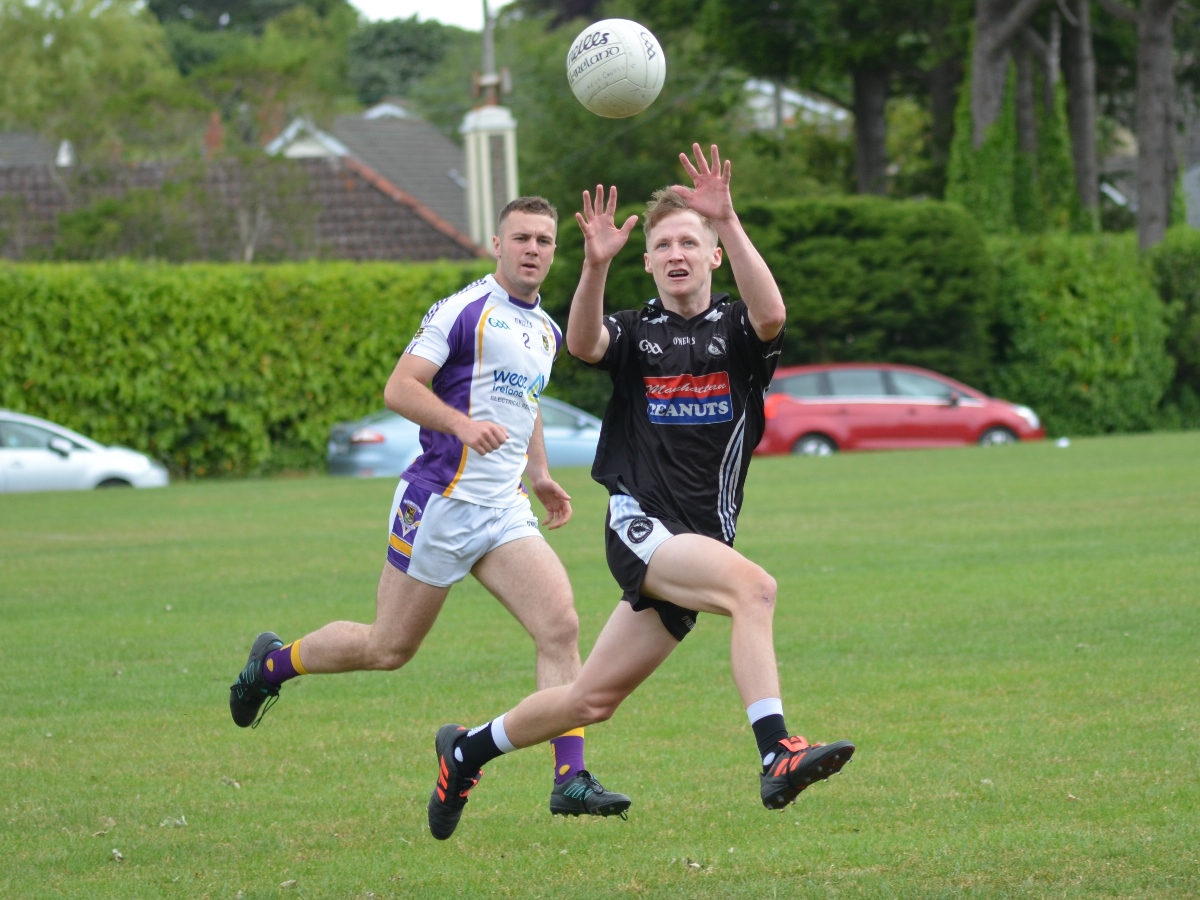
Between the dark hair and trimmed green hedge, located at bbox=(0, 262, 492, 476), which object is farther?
trimmed green hedge, located at bbox=(0, 262, 492, 476)

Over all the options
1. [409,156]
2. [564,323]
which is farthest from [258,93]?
[409,156]

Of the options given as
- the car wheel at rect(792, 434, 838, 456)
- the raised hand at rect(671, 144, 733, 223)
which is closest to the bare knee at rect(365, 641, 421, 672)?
the raised hand at rect(671, 144, 733, 223)

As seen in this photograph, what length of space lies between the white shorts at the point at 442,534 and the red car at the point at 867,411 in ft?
69.4

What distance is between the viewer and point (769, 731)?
199 inches

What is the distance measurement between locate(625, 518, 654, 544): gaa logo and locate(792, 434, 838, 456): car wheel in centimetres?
2240

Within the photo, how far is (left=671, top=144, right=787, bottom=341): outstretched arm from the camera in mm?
5414

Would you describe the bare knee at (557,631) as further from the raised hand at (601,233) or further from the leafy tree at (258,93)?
the leafy tree at (258,93)

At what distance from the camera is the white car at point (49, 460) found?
23.8 metres

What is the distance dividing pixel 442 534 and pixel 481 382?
0.65m

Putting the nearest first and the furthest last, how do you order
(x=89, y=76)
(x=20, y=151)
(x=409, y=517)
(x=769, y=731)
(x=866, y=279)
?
(x=769, y=731), (x=409, y=517), (x=866, y=279), (x=89, y=76), (x=20, y=151)

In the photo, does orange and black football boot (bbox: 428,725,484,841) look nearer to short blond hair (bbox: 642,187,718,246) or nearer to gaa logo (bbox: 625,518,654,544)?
gaa logo (bbox: 625,518,654,544)

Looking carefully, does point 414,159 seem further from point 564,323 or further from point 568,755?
point 568,755

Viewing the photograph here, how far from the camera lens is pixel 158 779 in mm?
7016

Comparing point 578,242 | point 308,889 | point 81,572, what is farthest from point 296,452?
point 308,889
